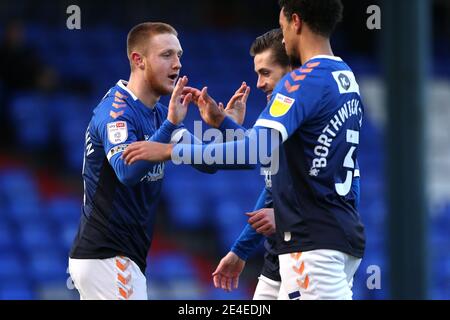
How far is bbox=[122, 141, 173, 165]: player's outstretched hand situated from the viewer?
413cm

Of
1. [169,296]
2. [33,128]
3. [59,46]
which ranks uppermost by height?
[59,46]

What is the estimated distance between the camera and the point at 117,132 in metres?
4.54

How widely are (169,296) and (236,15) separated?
18.0 feet

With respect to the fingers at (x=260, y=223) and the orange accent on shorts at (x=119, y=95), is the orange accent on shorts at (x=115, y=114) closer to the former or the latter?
the orange accent on shorts at (x=119, y=95)

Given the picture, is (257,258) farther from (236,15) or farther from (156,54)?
(156,54)

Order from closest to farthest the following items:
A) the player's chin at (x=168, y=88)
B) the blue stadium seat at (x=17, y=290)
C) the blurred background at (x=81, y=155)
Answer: the player's chin at (x=168, y=88), the blue stadium seat at (x=17, y=290), the blurred background at (x=81, y=155)

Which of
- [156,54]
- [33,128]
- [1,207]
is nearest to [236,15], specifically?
[33,128]

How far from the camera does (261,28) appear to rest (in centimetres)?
1380

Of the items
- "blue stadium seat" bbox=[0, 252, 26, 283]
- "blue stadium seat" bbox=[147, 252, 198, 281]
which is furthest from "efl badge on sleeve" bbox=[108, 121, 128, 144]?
"blue stadium seat" bbox=[0, 252, 26, 283]

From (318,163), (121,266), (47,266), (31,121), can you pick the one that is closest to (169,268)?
(47,266)

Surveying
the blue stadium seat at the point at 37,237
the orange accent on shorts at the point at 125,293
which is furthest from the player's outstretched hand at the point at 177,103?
the blue stadium seat at the point at 37,237

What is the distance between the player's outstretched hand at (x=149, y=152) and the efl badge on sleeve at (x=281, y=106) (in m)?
0.46

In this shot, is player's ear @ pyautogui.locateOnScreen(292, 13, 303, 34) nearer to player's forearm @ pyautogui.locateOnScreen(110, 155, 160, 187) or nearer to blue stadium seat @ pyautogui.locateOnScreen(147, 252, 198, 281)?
player's forearm @ pyautogui.locateOnScreen(110, 155, 160, 187)

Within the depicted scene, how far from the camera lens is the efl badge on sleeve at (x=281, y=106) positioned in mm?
4102
